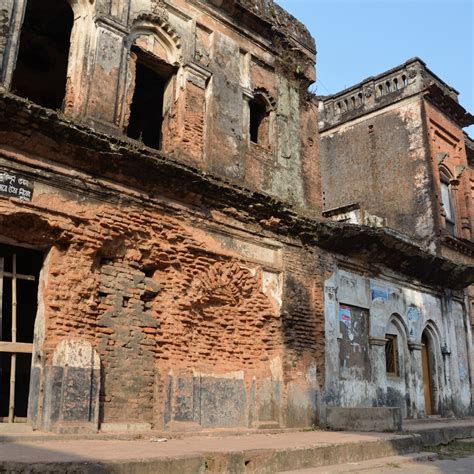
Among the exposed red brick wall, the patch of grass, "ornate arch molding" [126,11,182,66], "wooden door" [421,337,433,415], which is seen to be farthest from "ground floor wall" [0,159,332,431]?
"wooden door" [421,337,433,415]

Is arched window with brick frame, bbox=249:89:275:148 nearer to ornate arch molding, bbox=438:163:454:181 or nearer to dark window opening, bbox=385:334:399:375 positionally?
dark window opening, bbox=385:334:399:375

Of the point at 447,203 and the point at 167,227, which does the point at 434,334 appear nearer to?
the point at 447,203

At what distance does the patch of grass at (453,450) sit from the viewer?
9.02 metres

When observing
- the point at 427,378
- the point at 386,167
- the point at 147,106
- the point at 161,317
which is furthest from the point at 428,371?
the point at 147,106

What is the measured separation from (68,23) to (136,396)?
7.23m

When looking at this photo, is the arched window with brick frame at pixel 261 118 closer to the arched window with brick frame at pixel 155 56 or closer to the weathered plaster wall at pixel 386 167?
the arched window with brick frame at pixel 155 56

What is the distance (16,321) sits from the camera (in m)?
7.79

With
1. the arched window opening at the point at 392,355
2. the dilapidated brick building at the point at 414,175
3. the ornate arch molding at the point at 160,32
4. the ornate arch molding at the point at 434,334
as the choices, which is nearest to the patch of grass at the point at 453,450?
the arched window opening at the point at 392,355

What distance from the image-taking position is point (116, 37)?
29.2 feet

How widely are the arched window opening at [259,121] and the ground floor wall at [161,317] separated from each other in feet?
7.60

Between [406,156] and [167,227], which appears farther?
[406,156]

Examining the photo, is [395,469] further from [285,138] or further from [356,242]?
[285,138]

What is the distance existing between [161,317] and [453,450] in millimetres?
5746

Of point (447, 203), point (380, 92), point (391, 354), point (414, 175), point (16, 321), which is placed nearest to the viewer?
point (16, 321)
